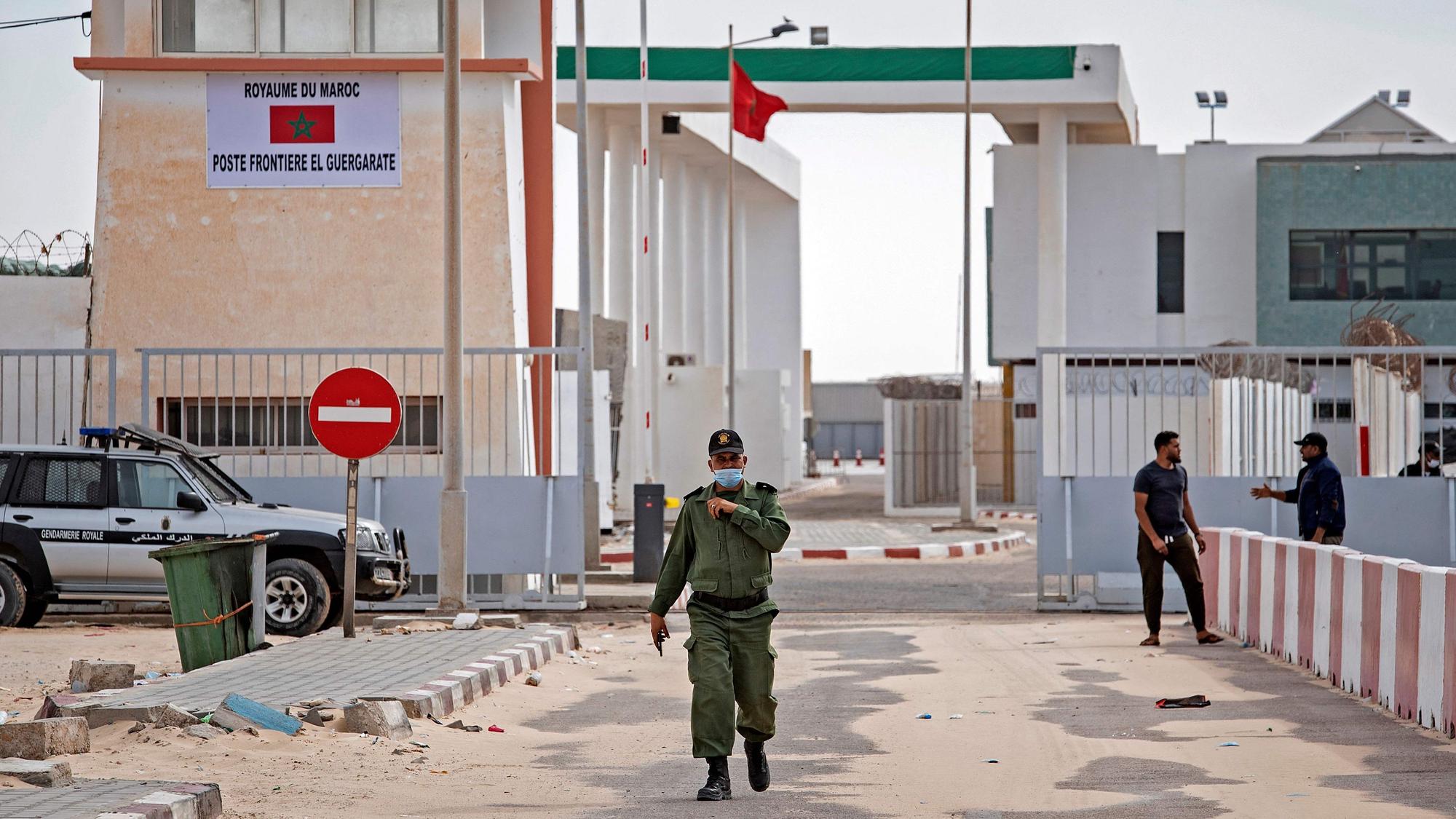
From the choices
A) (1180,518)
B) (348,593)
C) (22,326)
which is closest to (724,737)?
(348,593)

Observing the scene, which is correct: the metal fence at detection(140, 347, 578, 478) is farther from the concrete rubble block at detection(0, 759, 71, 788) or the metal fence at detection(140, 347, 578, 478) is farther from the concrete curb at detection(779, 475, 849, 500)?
the concrete curb at detection(779, 475, 849, 500)

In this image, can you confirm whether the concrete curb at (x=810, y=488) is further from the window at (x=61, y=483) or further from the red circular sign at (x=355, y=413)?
the red circular sign at (x=355, y=413)

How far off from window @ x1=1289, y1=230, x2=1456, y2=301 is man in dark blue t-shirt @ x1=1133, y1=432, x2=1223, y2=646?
27770 millimetres

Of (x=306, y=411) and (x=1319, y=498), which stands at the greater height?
(x=306, y=411)

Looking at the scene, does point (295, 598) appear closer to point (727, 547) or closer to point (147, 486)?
point (147, 486)

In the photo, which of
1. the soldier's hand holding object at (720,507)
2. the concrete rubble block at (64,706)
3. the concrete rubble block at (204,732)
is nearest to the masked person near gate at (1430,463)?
the soldier's hand holding object at (720,507)

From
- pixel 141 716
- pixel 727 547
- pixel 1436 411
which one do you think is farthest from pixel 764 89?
pixel 727 547

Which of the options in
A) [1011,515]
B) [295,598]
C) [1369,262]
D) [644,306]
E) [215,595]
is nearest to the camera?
A: [215,595]

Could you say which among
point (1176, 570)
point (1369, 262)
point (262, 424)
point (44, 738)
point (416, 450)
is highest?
point (1369, 262)

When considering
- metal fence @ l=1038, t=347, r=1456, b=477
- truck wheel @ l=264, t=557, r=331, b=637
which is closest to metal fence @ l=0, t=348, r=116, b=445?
truck wheel @ l=264, t=557, r=331, b=637

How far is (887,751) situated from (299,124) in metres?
12.5

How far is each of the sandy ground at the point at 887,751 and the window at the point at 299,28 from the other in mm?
8188

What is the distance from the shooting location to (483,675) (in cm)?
1090

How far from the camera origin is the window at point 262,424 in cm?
1742
